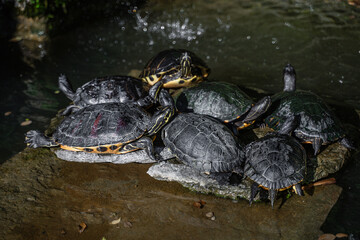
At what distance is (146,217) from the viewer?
3.96 meters

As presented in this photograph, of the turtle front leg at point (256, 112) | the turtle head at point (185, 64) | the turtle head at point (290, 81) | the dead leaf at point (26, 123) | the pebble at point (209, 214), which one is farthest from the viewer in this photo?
the dead leaf at point (26, 123)

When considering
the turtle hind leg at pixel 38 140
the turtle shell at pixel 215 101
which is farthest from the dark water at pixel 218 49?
the turtle shell at pixel 215 101

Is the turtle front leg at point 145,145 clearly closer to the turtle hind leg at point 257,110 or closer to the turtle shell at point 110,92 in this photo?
the turtle shell at point 110,92

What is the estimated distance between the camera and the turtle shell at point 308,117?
188 inches

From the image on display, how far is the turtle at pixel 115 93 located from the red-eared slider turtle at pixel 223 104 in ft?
1.84

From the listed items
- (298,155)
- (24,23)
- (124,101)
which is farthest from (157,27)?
(298,155)

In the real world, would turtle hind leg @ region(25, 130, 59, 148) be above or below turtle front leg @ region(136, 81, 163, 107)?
below

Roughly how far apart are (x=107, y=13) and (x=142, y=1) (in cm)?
143

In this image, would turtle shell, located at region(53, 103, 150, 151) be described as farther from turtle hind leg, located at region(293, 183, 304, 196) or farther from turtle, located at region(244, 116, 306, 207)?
turtle hind leg, located at region(293, 183, 304, 196)

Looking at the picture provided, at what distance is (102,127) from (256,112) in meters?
2.40

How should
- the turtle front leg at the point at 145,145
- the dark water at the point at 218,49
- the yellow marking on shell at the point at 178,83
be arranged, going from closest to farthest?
the turtle front leg at the point at 145,145
the yellow marking on shell at the point at 178,83
the dark water at the point at 218,49

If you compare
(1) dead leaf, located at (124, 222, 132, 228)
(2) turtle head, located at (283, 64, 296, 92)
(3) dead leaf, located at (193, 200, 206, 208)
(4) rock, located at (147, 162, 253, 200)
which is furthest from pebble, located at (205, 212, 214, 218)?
(2) turtle head, located at (283, 64, 296, 92)

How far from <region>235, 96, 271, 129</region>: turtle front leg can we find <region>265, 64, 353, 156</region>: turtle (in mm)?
342

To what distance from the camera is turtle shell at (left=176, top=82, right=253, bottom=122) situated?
5066 mm
